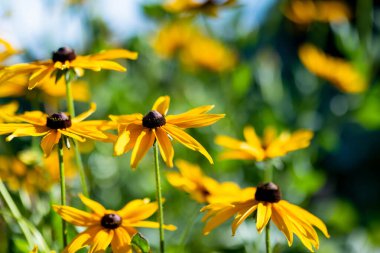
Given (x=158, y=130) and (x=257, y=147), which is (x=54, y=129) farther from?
(x=257, y=147)

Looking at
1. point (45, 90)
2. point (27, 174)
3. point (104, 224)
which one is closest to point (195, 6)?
point (45, 90)

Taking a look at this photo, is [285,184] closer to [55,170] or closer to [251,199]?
[55,170]

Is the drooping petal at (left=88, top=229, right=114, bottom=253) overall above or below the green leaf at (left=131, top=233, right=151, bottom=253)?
above

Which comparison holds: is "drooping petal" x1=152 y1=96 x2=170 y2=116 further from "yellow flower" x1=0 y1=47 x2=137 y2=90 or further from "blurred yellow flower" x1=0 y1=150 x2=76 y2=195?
"blurred yellow flower" x1=0 y1=150 x2=76 y2=195

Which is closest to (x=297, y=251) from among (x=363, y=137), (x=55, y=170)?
(x=55, y=170)

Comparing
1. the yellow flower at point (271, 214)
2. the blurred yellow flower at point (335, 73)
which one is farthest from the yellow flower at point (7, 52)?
the blurred yellow flower at point (335, 73)

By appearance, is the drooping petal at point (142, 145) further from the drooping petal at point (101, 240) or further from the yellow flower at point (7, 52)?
the yellow flower at point (7, 52)

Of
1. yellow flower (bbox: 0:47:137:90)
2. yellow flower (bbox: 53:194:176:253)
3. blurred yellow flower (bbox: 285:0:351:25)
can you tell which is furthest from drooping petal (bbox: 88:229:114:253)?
blurred yellow flower (bbox: 285:0:351:25)
